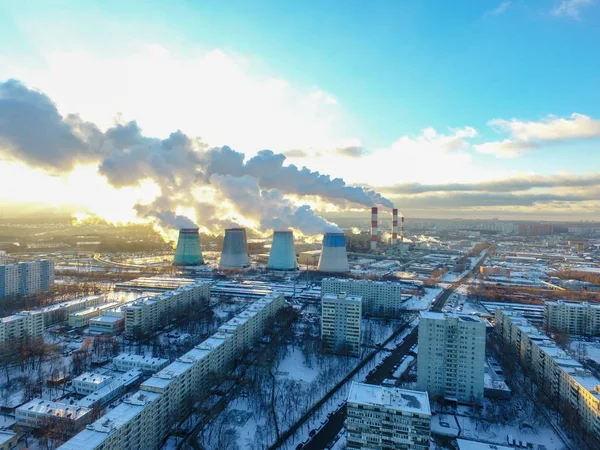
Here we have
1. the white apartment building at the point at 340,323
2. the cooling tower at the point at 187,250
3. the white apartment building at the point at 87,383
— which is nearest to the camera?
the white apartment building at the point at 87,383

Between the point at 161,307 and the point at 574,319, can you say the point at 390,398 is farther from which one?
the point at 574,319

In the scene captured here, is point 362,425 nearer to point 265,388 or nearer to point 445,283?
point 265,388

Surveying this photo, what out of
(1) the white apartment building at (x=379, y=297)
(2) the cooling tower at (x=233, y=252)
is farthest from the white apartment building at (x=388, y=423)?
(2) the cooling tower at (x=233, y=252)

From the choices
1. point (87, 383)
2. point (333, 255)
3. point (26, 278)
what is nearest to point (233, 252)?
point (333, 255)

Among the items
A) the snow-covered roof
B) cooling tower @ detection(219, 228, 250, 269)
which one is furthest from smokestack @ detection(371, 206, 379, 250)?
the snow-covered roof

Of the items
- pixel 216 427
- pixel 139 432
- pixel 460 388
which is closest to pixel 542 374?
pixel 460 388

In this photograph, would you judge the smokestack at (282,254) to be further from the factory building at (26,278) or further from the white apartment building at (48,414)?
the white apartment building at (48,414)
